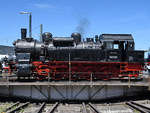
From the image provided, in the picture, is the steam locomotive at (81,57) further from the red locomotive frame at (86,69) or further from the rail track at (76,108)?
the rail track at (76,108)

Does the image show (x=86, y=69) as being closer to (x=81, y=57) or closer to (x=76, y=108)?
(x=81, y=57)

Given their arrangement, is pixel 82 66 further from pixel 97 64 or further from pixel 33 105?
pixel 33 105

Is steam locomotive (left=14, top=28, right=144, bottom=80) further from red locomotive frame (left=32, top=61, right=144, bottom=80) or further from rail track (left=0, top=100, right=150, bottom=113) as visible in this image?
rail track (left=0, top=100, right=150, bottom=113)

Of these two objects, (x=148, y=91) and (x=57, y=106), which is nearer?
(x=57, y=106)

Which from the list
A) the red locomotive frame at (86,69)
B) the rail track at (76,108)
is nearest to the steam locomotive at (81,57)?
the red locomotive frame at (86,69)

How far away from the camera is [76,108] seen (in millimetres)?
14086

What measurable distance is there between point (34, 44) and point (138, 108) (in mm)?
9493

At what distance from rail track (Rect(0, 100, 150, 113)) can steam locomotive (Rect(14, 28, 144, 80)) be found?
2.54 metres

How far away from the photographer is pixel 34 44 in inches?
673

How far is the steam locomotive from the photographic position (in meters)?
16.5

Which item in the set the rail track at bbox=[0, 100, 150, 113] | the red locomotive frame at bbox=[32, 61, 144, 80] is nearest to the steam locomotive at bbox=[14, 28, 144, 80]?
the red locomotive frame at bbox=[32, 61, 144, 80]

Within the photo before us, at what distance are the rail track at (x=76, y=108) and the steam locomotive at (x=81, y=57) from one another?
2542mm

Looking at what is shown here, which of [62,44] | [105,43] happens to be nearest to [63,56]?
[62,44]

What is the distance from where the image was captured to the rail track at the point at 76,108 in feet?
42.5
